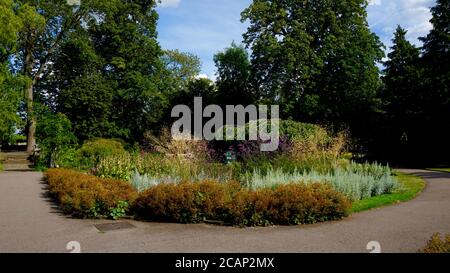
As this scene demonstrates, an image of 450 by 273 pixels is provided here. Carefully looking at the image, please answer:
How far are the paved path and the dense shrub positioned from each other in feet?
1.24

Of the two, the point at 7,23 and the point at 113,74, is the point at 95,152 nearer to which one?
the point at 7,23

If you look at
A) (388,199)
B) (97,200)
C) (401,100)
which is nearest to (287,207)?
(388,199)

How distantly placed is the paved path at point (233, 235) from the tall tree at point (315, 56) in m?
24.2

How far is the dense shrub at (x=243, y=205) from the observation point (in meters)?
8.83

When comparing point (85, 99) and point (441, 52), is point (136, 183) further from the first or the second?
point (441, 52)

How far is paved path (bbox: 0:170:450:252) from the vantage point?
6.91 meters

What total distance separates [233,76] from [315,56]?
1591cm

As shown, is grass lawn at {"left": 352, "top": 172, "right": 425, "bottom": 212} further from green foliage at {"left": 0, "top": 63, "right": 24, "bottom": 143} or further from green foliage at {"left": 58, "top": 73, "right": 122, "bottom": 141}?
green foliage at {"left": 58, "top": 73, "right": 122, "bottom": 141}

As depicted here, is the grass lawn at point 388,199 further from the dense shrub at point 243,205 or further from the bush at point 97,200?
the bush at point 97,200

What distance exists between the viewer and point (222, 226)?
878 centimetres

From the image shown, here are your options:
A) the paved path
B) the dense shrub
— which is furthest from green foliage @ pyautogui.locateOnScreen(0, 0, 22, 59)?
the dense shrub

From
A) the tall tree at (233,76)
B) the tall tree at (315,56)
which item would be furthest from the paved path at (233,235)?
the tall tree at (233,76)
